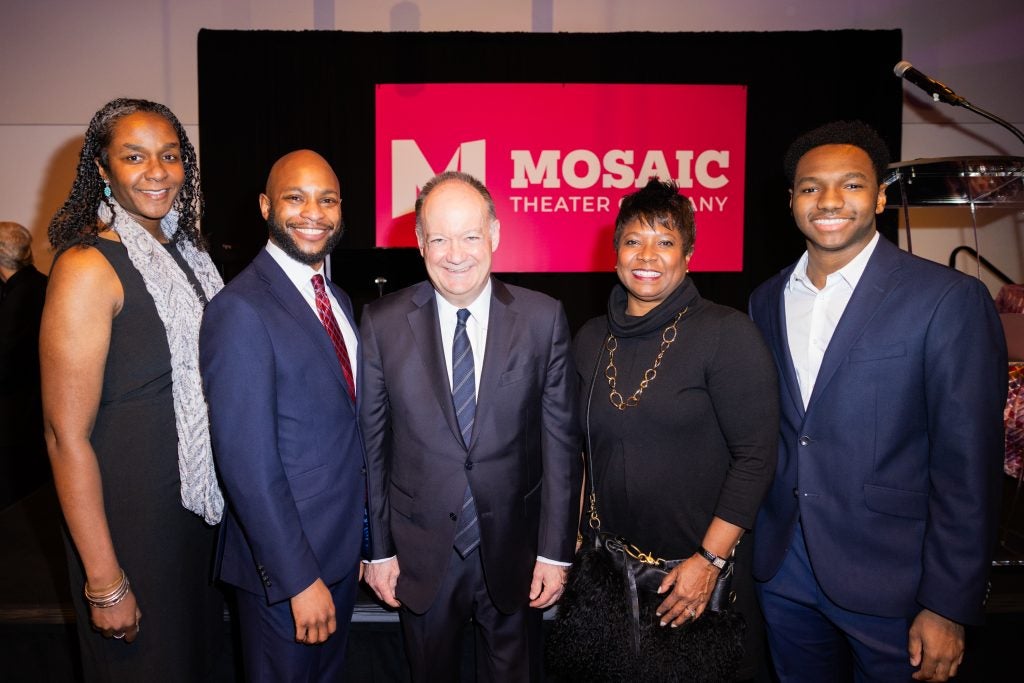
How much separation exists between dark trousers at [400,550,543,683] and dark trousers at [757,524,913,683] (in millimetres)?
765

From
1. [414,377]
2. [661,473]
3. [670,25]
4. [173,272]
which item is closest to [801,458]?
[661,473]

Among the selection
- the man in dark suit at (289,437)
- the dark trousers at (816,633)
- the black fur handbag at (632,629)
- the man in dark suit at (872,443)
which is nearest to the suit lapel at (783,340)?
the man in dark suit at (872,443)

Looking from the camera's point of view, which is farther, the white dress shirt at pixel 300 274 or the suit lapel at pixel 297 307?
the white dress shirt at pixel 300 274

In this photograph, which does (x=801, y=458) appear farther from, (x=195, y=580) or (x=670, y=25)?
(x=670, y=25)

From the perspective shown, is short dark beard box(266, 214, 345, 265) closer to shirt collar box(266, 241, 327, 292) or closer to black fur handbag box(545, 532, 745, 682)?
shirt collar box(266, 241, 327, 292)

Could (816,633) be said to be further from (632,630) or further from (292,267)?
(292,267)

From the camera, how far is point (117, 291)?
4.84 ft

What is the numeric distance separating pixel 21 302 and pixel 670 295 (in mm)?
4618

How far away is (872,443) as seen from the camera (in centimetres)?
154

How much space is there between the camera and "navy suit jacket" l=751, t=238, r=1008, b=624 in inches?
56.4

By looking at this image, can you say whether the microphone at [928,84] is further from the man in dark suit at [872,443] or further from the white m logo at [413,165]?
the white m logo at [413,165]

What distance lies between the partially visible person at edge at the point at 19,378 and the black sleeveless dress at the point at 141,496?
3.33 m

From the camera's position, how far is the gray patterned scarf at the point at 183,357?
5.11 ft

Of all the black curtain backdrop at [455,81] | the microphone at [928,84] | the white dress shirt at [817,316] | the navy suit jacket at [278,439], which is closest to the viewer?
the navy suit jacket at [278,439]
